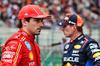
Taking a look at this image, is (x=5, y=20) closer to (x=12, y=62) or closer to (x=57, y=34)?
(x=57, y=34)

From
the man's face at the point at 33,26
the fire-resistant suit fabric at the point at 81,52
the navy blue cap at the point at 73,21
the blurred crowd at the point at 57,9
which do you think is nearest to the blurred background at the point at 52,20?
the blurred crowd at the point at 57,9

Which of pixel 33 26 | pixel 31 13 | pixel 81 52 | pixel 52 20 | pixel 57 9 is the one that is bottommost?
pixel 52 20

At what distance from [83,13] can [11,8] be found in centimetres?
654

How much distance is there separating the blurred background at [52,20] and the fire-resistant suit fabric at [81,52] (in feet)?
4.58

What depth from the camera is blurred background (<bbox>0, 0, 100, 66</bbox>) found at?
848 cm

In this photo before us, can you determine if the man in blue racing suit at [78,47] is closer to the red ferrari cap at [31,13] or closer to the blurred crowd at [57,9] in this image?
the red ferrari cap at [31,13]

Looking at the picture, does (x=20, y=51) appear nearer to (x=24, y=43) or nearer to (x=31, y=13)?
(x=24, y=43)

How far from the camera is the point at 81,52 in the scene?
2.82 meters

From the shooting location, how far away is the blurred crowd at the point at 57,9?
12.5 meters

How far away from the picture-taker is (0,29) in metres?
10.8

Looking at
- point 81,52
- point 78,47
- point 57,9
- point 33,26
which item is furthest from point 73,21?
point 57,9

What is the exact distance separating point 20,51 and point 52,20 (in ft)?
36.6

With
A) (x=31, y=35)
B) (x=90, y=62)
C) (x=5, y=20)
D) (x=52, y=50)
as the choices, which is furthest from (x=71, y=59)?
(x=5, y=20)

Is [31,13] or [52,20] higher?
[31,13]
